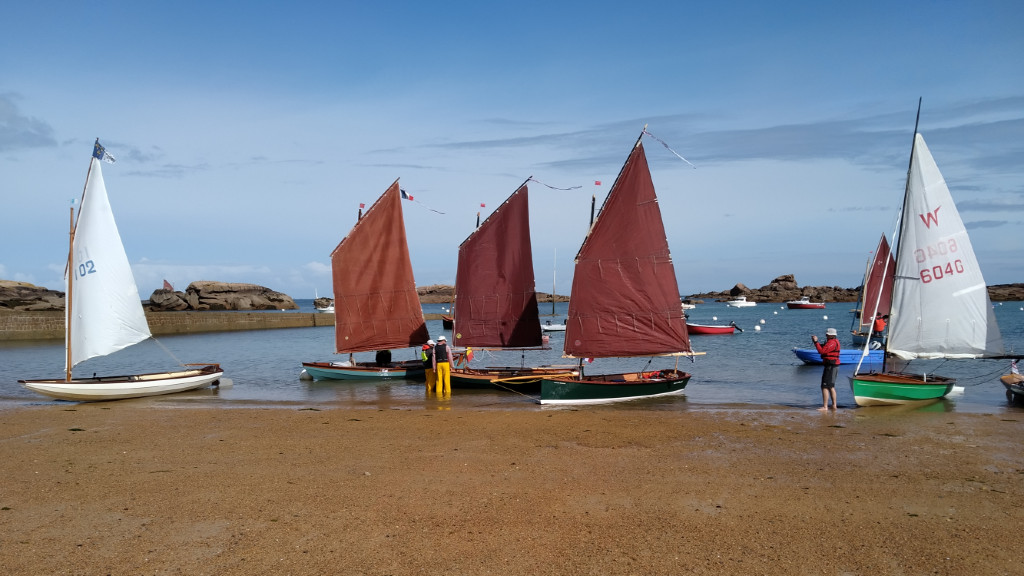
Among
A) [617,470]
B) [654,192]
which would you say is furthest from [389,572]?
[654,192]

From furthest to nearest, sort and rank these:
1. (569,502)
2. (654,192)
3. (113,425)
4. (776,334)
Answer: (776,334) < (654,192) < (113,425) < (569,502)

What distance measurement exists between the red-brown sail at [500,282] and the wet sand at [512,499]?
30.2 ft

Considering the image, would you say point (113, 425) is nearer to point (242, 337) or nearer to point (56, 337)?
point (56, 337)

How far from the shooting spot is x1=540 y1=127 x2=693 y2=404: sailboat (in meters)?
18.5

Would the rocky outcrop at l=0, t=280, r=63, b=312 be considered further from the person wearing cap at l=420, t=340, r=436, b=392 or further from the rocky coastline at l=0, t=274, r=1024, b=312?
the person wearing cap at l=420, t=340, r=436, b=392

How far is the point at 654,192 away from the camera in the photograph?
1894 centimetres

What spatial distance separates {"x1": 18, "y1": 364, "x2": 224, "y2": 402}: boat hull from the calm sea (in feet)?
1.20

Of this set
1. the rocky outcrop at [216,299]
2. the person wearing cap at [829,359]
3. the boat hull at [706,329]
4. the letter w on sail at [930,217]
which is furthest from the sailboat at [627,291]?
the rocky outcrop at [216,299]

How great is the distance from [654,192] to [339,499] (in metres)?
13.1

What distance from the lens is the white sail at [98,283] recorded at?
18359mm

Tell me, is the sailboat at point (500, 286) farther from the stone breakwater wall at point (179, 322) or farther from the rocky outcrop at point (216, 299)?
the rocky outcrop at point (216, 299)

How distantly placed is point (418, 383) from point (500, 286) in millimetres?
4564

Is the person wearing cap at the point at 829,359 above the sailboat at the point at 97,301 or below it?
below

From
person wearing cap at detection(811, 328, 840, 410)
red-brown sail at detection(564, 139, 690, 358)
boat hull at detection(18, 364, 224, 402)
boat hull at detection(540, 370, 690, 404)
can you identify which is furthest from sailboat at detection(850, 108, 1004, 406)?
boat hull at detection(18, 364, 224, 402)
